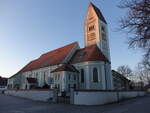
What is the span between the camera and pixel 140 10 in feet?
28.7

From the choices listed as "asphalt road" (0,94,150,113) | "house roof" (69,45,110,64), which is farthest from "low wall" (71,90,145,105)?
"house roof" (69,45,110,64)

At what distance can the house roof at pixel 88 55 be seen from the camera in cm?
2838

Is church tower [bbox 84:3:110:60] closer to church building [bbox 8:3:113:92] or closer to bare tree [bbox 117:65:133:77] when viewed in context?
church building [bbox 8:3:113:92]

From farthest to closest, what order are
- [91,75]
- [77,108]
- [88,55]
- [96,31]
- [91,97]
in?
[96,31] < [88,55] < [91,75] < [91,97] < [77,108]

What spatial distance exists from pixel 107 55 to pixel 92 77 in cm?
790

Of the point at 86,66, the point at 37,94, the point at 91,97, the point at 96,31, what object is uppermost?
the point at 96,31

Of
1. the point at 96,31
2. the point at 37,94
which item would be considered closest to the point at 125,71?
the point at 96,31

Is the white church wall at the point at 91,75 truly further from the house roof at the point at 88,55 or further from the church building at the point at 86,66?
the house roof at the point at 88,55

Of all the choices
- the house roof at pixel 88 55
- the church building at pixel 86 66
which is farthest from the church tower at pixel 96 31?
the house roof at pixel 88 55

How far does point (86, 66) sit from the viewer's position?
93.5 ft

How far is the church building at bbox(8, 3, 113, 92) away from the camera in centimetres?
2761

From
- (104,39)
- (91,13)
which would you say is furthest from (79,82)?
(91,13)

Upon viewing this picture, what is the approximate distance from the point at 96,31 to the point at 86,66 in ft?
30.4

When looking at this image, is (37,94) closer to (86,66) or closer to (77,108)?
(86,66)
